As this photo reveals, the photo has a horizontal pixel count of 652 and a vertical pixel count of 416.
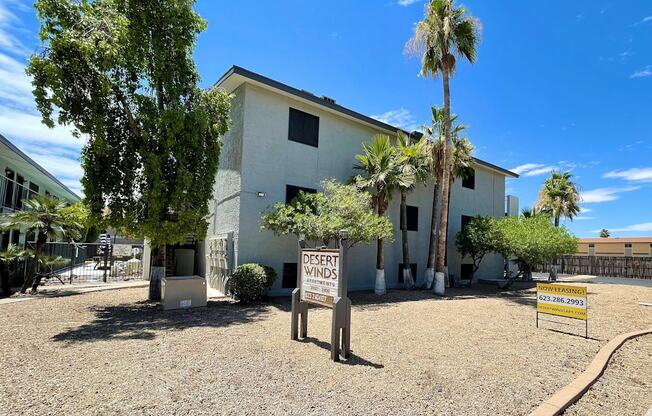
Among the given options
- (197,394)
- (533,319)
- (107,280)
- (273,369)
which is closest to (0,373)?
(197,394)

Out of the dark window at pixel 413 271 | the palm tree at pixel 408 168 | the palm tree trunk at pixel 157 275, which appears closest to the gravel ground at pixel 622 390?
the palm tree at pixel 408 168

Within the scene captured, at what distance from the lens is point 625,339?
26.5 feet

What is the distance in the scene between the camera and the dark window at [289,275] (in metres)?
14.3

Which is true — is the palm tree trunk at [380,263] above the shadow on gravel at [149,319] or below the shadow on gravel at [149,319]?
above

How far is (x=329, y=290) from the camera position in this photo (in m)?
6.58

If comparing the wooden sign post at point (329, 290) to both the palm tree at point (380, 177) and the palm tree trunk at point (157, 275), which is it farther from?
the palm tree at point (380, 177)

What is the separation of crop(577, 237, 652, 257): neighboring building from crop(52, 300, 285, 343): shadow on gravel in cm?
5158

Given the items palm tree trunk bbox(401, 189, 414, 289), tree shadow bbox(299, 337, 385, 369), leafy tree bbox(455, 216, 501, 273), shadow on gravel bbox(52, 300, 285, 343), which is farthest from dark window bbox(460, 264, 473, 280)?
tree shadow bbox(299, 337, 385, 369)

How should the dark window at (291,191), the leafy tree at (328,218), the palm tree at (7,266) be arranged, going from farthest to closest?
the dark window at (291,191) → the palm tree at (7,266) → the leafy tree at (328,218)

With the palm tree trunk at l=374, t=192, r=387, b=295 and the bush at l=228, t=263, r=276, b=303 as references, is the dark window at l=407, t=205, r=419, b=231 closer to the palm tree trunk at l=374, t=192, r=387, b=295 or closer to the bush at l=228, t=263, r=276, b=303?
the palm tree trunk at l=374, t=192, r=387, b=295

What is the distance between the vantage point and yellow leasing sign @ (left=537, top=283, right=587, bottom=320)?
8336 mm

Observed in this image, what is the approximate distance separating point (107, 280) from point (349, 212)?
13467 millimetres

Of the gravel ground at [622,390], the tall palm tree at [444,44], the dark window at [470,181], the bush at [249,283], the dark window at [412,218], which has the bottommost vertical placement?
the gravel ground at [622,390]

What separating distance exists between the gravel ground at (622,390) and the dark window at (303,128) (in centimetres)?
1203
